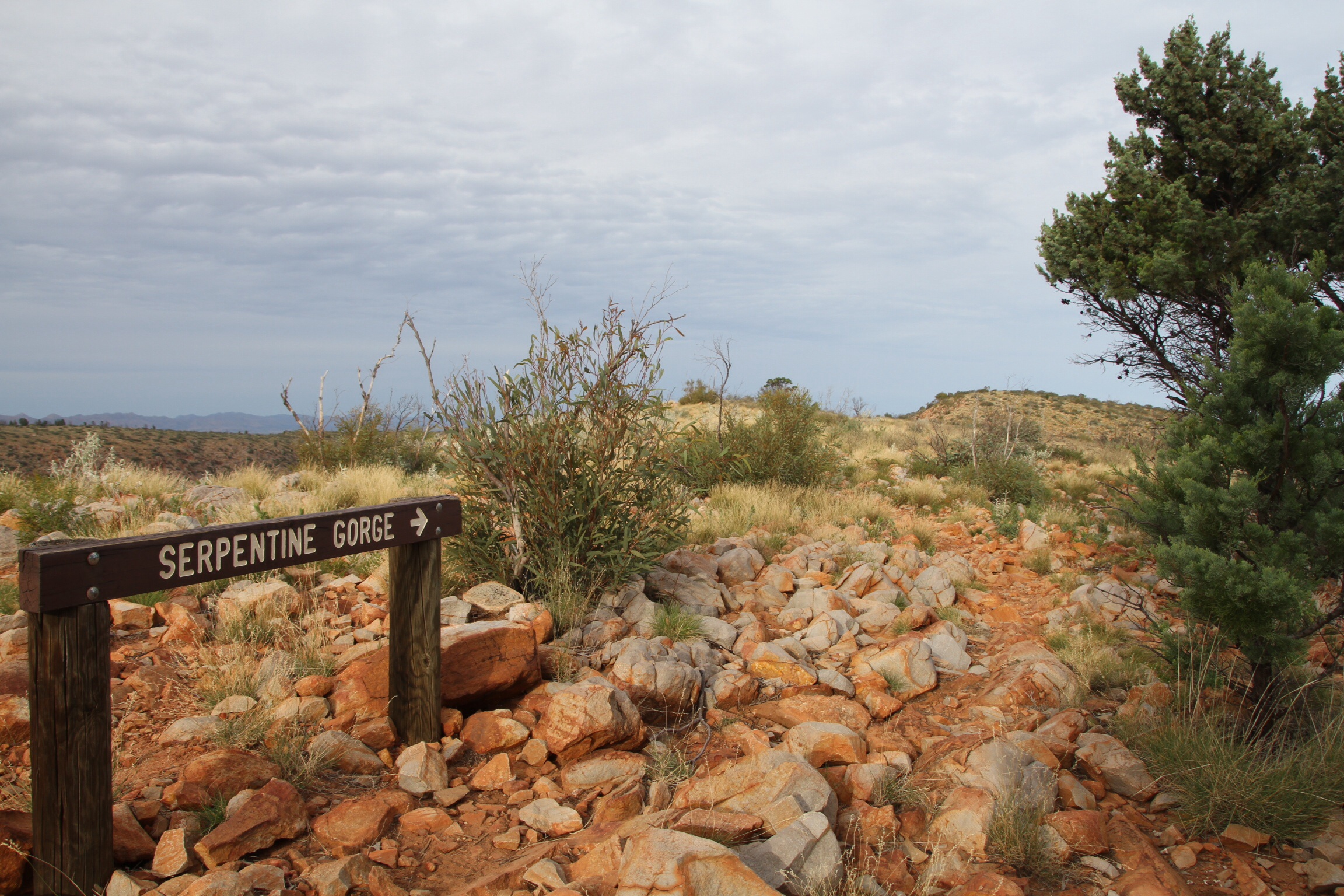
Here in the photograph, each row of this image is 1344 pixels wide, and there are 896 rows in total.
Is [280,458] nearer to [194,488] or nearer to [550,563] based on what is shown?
[194,488]

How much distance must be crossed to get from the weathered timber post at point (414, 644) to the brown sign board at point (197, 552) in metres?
0.21

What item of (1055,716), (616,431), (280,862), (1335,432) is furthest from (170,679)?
(1335,432)

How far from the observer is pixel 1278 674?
485 cm

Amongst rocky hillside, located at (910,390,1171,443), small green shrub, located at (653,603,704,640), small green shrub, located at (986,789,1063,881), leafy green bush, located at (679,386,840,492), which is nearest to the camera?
small green shrub, located at (986,789,1063,881)

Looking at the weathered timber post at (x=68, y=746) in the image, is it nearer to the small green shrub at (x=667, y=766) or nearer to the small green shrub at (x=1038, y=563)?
the small green shrub at (x=667, y=766)

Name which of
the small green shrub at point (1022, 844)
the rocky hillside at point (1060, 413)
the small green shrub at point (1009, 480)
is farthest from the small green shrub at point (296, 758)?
the rocky hillside at point (1060, 413)

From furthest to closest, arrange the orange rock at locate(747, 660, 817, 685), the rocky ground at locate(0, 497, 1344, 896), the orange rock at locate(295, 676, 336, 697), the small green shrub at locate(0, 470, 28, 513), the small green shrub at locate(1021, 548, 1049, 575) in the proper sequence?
the small green shrub at locate(1021, 548, 1049, 575) → the small green shrub at locate(0, 470, 28, 513) → the orange rock at locate(747, 660, 817, 685) → the orange rock at locate(295, 676, 336, 697) → the rocky ground at locate(0, 497, 1344, 896)

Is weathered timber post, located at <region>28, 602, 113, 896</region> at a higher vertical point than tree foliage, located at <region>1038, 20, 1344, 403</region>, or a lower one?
lower

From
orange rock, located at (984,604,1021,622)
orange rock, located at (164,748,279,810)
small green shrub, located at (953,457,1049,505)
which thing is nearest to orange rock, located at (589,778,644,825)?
orange rock, located at (164,748,279,810)

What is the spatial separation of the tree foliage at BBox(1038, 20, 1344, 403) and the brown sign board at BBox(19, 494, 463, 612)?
11686 millimetres

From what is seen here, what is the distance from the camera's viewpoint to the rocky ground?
11.2 ft

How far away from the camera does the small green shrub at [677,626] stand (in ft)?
19.8

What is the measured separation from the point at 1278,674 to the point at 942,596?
314cm

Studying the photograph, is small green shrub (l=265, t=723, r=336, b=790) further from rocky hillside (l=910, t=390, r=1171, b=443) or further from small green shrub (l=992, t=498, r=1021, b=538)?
rocky hillside (l=910, t=390, r=1171, b=443)
